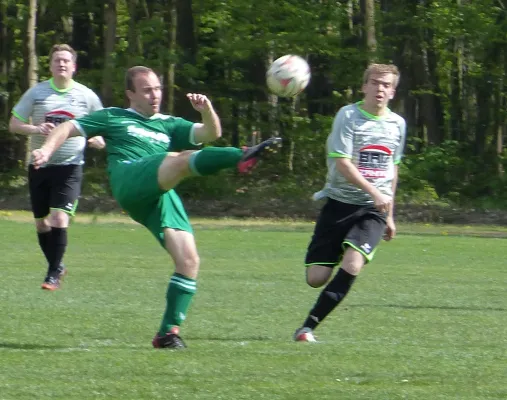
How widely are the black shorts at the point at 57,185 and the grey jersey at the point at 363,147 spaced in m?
3.30

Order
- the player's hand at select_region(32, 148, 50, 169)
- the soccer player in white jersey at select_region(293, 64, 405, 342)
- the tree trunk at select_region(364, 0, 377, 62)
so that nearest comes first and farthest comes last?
the player's hand at select_region(32, 148, 50, 169) → the soccer player in white jersey at select_region(293, 64, 405, 342) → the tree trunk at select_region(364, 0, 377, 62)

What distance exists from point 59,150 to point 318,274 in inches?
135

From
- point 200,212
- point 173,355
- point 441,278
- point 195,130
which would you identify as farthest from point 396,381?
point 200,212

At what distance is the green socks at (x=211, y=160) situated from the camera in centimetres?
617

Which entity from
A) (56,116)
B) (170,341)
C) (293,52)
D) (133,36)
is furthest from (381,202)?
(133,36)

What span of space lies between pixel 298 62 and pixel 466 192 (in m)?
22.5

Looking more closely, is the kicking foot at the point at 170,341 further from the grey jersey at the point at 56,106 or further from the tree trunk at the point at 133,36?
the tree trunk at the point at 133,36

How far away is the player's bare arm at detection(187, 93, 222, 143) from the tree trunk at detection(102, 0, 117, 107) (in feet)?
75.2

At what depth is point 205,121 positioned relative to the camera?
22.8ft

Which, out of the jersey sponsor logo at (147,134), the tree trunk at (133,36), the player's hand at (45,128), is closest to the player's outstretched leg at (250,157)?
the jersey sponsor logo at (147,134)

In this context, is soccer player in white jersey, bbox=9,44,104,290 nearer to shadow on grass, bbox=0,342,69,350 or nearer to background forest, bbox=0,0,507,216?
shadow on grass, bbox=0,342,69,350

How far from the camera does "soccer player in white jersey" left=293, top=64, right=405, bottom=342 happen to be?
7383 millimetres

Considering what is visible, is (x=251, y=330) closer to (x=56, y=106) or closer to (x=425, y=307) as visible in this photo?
(x=425, y=307)

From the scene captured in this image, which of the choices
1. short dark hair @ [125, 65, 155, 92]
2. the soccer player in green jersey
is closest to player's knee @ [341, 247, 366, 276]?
the soccer player in green jersey
